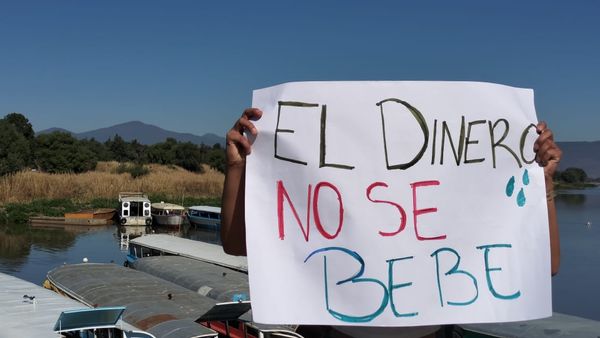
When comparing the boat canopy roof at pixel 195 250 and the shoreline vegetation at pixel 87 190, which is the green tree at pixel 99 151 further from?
the boat canopy roof at pixel 195 250

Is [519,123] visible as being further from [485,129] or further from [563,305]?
[563,305]

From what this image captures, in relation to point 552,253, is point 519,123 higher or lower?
higher

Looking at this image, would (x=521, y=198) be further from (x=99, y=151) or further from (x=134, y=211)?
(x=99, y=151)

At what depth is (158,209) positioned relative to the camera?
5222 centimetres

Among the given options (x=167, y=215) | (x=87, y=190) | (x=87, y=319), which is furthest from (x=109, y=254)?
(x=87, y=319)

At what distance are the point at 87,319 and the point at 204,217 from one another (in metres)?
40.1

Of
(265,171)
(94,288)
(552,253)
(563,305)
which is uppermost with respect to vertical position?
(265,171)

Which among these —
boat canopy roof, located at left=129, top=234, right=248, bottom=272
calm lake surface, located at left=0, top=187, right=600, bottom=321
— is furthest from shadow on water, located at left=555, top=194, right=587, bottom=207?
boat canopy roof, located at left=129, top=234, right=248, bottom=272

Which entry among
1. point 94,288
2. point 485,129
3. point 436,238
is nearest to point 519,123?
point 485,129

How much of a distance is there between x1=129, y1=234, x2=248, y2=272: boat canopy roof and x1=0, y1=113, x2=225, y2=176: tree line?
1436 inches

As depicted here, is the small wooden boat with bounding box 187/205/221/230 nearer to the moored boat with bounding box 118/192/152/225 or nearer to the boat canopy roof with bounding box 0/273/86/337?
the moored boat with bounding box 118/192/152/225

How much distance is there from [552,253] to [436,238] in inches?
24.6

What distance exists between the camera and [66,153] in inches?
2768

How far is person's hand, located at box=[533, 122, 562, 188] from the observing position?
3.30m
